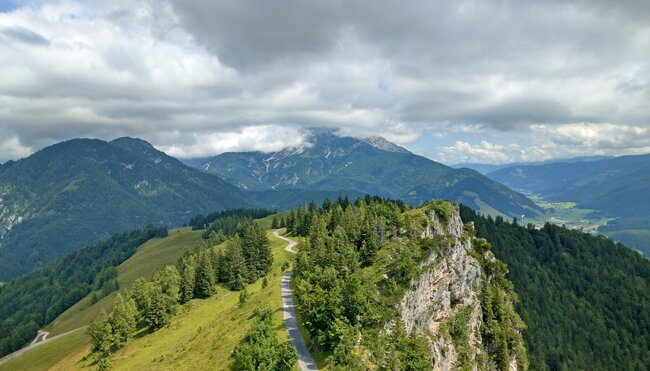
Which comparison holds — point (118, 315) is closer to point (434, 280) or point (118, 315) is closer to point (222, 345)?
point (222, 345)

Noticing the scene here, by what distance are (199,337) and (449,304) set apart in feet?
170

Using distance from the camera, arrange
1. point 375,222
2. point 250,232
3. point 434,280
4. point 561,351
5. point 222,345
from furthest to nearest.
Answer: point 561,351
point 250,232
point 375,222
point 434,280
point 222,345

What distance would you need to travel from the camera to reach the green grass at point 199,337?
63.6 metres

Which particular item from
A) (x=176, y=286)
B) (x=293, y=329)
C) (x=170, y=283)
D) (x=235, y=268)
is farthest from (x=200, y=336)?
(x=235, y=268)

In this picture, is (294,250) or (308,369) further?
A: (294,250)

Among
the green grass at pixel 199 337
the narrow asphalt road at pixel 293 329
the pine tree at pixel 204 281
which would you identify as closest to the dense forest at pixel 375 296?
the narrow asphalt road at pixel 293 329

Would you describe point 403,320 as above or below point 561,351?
above

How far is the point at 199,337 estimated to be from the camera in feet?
249

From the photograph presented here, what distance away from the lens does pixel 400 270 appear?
2904 inches

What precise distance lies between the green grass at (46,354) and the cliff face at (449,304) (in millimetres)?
134945

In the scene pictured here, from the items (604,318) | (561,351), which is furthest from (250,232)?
(604,318)

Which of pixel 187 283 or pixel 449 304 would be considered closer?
pixel 449 304

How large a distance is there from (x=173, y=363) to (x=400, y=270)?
141 ft

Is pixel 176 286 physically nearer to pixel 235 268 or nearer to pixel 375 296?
pixel 235 268
